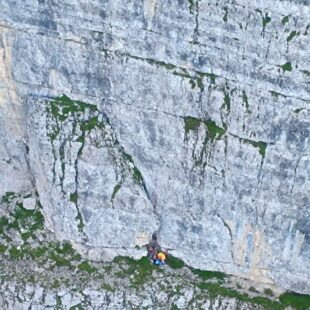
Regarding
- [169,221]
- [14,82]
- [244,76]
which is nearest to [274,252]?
[169,221]

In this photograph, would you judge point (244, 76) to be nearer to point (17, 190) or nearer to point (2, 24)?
point (2, 24)

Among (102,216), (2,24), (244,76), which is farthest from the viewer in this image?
(102,216)

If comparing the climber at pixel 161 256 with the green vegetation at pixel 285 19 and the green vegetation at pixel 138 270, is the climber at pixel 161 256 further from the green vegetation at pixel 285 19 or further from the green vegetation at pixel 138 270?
the green vegetation at pixel 285 19

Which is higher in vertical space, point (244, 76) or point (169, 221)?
point (244, 76)

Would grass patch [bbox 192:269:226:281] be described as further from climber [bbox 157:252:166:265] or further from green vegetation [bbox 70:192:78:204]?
green vegetation [bbox 70:192:78:204]

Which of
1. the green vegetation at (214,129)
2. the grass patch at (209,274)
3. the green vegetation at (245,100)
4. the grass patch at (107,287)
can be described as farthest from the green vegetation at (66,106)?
the grass patch at (209,274)

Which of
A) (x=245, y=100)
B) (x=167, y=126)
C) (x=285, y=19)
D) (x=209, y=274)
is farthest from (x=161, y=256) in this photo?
(x=285, y=19)

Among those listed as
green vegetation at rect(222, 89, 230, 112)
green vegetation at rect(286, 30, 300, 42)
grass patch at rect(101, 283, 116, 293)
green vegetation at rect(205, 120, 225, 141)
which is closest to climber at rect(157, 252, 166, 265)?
grass patch at rect(101, 283, 116, 293)

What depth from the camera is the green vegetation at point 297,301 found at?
38.3 metres

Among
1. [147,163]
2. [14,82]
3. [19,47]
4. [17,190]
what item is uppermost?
[19,47]

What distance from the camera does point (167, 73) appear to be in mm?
31688

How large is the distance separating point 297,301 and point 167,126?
13.7m

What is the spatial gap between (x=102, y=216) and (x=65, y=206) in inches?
91.5

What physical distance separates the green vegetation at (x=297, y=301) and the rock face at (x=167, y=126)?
0.69m
